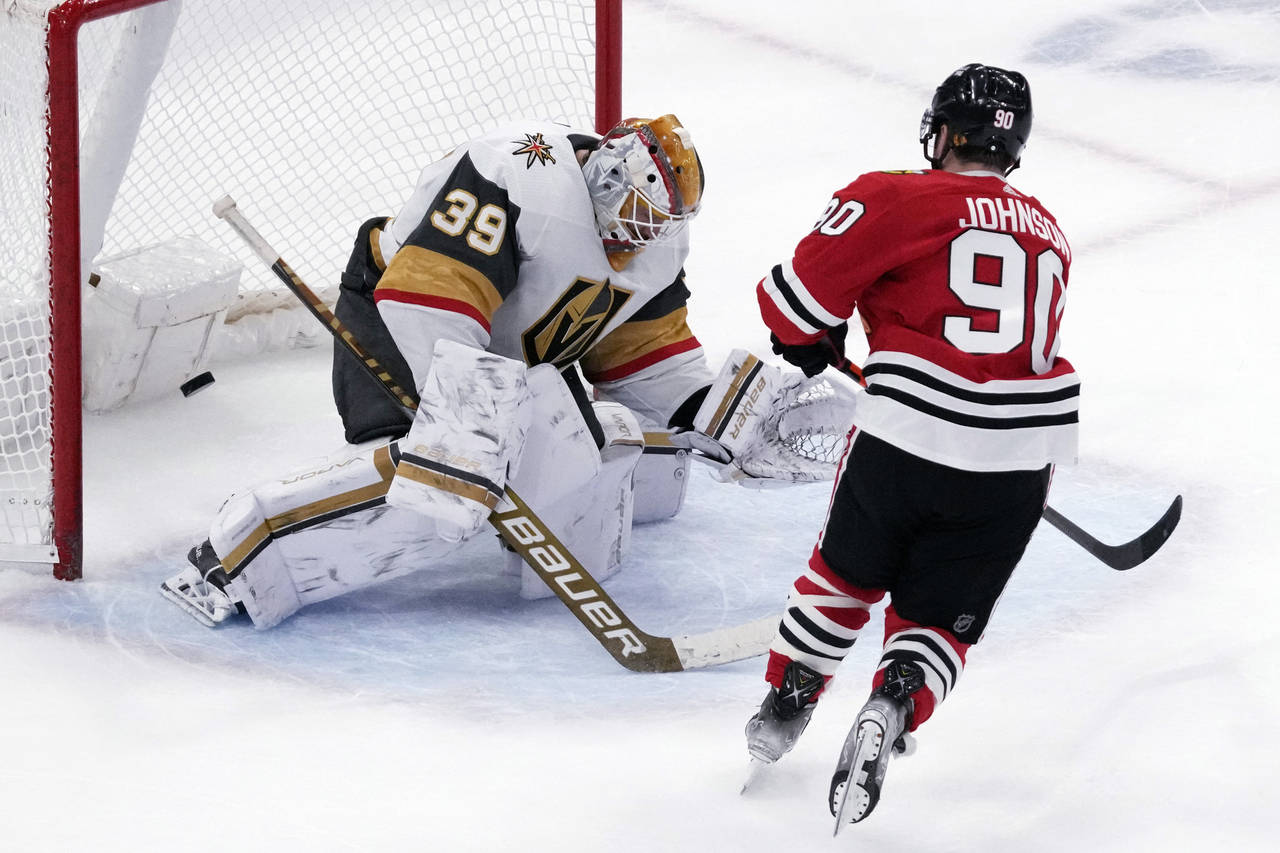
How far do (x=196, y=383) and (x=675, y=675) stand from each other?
1383 millimetres

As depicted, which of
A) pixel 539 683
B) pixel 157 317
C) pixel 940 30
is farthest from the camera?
pixel 940 30

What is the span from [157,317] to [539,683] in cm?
123

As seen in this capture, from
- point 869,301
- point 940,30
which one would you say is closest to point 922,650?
point 869,301

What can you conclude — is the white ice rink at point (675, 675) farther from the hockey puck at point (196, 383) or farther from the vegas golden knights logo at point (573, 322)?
the vegas golden knights logo at point (573, 322)

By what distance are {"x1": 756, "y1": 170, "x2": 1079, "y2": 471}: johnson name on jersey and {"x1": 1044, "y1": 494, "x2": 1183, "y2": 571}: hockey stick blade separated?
0.67 metres

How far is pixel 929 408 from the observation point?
6.21 feet

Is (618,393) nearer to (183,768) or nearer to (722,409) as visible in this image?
(722,409)

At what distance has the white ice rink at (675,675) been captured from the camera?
200 centimetres

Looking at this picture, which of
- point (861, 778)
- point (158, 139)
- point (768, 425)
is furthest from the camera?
point (158, 139)

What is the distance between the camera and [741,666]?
2.40m

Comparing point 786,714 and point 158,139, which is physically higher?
point 158,139

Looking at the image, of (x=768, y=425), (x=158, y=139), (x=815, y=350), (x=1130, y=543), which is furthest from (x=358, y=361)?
(x=158, y=139)

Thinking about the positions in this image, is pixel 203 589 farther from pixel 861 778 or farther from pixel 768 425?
pixel 861 778

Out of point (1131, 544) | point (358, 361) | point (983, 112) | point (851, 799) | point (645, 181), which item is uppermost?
point (983, 112)
